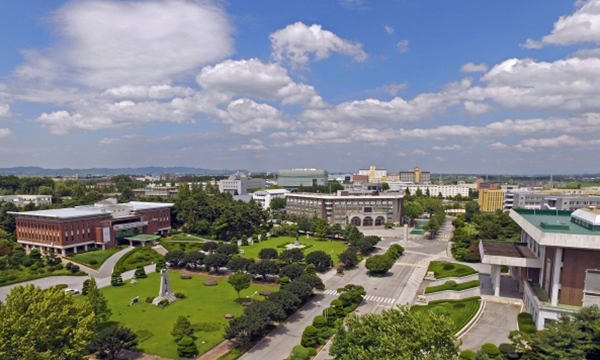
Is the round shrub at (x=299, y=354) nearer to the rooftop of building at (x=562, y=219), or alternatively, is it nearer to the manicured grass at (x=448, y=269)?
the rooftop of building at (x=562, y=219)

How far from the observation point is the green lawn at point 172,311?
3581 cm

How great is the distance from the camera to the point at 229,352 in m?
34.0

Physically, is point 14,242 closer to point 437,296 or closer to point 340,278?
point 340,278

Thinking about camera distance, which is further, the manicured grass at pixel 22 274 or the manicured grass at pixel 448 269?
the manicured grass at pixel 448 269

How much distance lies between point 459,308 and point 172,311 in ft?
114

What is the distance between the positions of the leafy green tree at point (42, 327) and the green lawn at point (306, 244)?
4412 cm

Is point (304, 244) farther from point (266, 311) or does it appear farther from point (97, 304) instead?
point (97, 304)

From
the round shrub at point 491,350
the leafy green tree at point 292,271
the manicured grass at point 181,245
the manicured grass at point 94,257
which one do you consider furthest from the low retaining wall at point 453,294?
the manicured grass at point 94,257

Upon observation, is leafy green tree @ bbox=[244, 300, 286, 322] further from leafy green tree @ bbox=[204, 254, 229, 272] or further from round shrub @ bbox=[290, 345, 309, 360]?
leafy green tree @ bbox=[204, 254, 229, 272]

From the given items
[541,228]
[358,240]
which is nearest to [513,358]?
[541,228]

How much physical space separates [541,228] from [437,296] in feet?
56.9

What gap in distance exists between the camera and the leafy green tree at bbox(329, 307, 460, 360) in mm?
23062

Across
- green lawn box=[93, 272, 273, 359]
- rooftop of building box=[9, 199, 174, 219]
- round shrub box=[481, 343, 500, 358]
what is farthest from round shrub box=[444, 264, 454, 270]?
rooftop of building box=[9, 199, 174, 219]

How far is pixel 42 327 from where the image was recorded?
26.1 m
